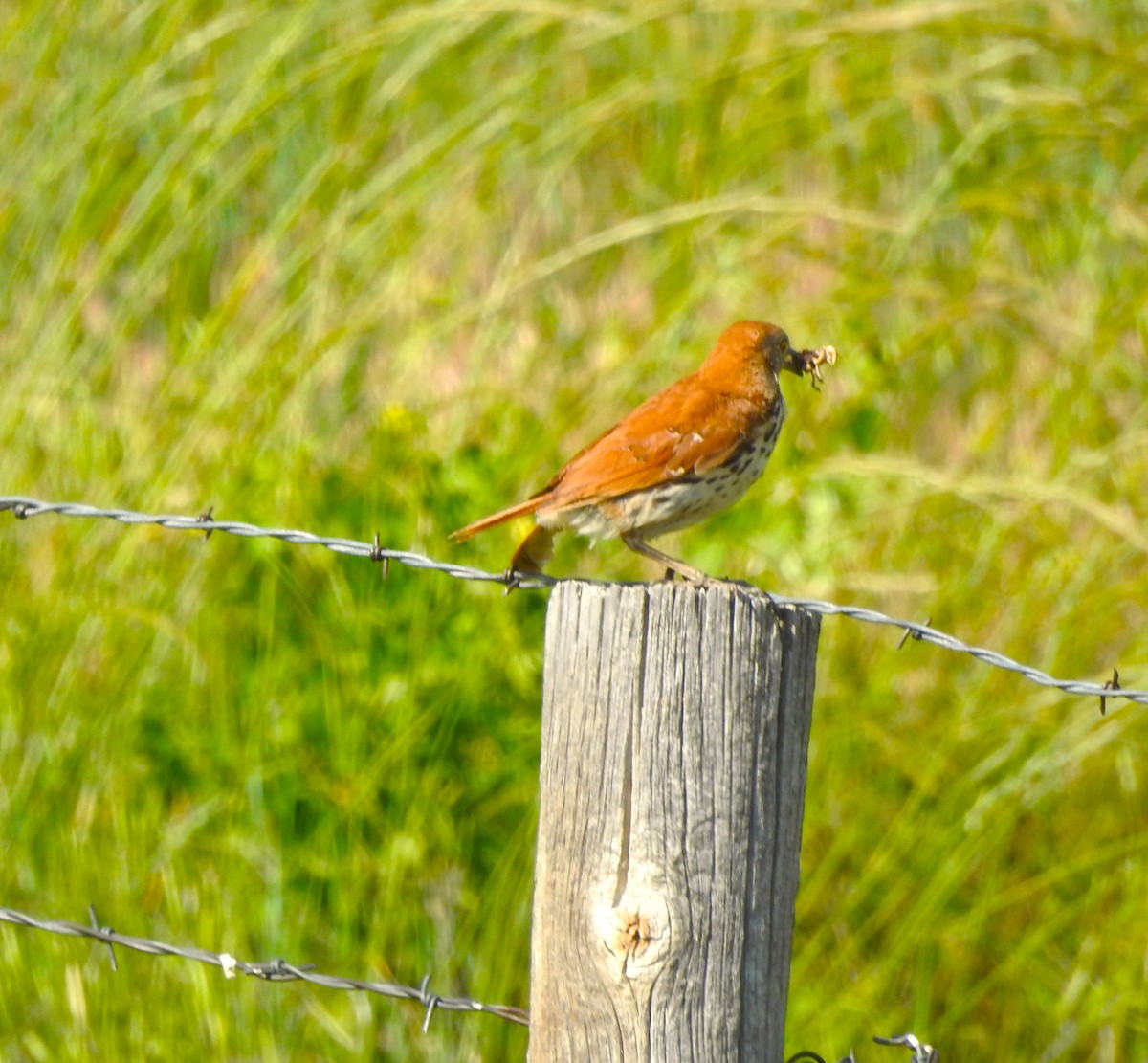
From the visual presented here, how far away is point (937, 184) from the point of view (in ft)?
14.2

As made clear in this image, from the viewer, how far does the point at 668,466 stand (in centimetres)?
287

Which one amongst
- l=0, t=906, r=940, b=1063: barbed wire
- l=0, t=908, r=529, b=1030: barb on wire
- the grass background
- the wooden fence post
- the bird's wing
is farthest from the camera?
the grass background

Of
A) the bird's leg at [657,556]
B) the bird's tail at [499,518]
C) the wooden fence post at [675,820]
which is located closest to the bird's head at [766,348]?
the bird's leg at [657,556]

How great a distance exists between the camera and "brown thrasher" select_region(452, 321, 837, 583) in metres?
2.88

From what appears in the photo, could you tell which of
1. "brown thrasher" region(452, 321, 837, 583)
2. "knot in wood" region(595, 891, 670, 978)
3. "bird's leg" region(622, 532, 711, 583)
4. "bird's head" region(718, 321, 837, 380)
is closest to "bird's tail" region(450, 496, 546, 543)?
"brown thrasher" region(452, 321, 837, 583)

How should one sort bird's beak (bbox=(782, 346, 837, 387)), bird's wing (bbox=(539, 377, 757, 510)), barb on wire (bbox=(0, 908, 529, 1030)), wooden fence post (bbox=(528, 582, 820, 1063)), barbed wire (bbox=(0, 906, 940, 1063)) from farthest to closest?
bird's beak (bbox=(782, 346, 837, 387))
bird's wing (bbox=(539, 377, 757, 510))
barb on wire (bbox=(0, 908, 529, 1030))
barbed wire (bbox=(0, 906, 940, 1063))
wooden fence post (bbox=(528, 582, 820, 1063))

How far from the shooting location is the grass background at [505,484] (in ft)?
12.6

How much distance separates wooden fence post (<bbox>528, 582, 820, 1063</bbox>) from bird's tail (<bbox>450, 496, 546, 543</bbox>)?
63 cm

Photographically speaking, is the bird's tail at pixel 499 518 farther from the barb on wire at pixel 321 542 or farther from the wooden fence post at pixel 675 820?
the wooden fence post at pixel 675 820

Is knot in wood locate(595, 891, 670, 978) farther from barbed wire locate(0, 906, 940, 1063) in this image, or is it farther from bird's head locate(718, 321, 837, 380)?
bird's head locate(718, 321, 837, 380)

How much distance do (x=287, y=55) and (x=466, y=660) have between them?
2403 mm

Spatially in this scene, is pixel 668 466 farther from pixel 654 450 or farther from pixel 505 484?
pixel 505 484

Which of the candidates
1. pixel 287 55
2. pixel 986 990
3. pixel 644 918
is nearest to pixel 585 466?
pixel 644 918

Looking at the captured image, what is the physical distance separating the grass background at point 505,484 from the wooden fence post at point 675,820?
5.70ft
